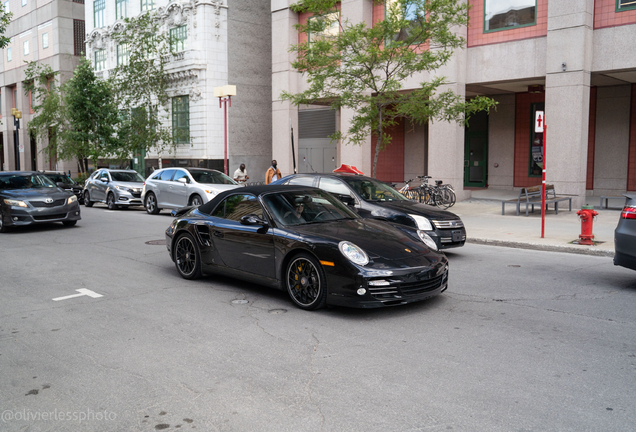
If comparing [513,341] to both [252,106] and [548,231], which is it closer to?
[548,231]

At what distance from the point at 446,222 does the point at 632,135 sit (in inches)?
596

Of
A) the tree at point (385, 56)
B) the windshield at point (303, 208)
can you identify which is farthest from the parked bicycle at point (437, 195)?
the windshield at point (303, 208)

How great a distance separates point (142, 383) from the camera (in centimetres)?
459

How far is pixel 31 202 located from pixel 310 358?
38.9ft

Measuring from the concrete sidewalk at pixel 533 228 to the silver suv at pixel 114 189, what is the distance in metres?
12.0

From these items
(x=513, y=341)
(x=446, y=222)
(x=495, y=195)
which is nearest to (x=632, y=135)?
(x=495, y=195)

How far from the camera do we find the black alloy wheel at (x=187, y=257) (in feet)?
27.3

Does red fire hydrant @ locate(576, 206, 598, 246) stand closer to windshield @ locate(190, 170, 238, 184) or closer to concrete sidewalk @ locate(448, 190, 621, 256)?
concrete sidewalk @ locate(448, 190, 621, 256)

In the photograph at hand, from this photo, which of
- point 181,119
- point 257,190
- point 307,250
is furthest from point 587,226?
point 181,119

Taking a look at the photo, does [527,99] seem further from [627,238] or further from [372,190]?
[627,238]

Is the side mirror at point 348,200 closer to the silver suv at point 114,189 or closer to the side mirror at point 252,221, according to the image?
the side mirror at point 252,221

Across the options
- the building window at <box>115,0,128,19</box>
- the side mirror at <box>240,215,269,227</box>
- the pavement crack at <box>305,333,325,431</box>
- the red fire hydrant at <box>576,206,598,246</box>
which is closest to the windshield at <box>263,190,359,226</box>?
the side mirror at <box>240,215,269,227</box>

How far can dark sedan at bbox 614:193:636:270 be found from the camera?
7.35 metres

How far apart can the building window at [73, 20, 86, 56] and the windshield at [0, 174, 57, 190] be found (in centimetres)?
3211
